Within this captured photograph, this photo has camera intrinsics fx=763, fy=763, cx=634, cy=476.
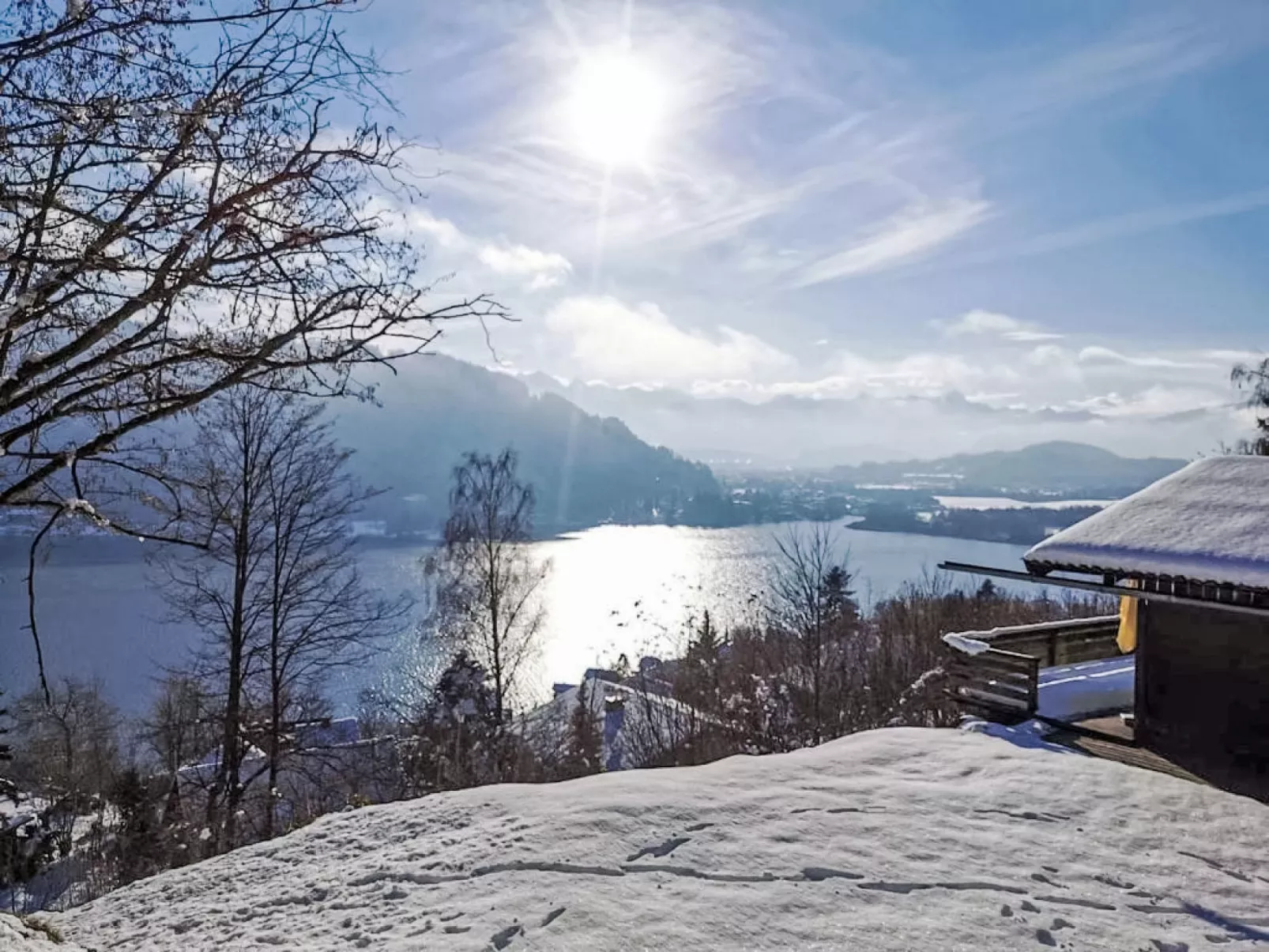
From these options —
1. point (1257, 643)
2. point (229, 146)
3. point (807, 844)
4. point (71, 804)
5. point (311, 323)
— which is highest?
point (229, 146)

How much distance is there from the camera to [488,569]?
19547 millimetres

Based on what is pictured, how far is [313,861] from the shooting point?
4895 mm

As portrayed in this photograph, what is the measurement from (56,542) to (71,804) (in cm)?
2061

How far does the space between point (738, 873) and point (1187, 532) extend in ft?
22.2

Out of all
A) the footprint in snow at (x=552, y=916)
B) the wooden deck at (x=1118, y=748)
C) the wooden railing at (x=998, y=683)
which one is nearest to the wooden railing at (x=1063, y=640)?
the wooden railing at (x=998, y=683)

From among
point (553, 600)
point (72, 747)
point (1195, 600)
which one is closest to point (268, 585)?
point (1195, 600)

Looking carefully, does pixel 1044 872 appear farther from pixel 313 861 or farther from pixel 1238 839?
pixel 313 861

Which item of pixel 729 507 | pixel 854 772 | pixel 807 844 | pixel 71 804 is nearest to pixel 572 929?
pixel 807 844

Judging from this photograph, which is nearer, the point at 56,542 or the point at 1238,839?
the point at 56,542

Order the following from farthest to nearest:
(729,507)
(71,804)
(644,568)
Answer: (729,507) < (644,568) < (71,804)

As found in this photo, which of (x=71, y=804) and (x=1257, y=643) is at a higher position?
(x=1257, y=643)

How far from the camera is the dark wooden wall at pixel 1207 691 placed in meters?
7.62

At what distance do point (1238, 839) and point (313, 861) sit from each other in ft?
21.7

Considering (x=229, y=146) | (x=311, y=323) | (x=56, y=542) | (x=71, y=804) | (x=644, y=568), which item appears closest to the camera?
(x=229, y=146)
